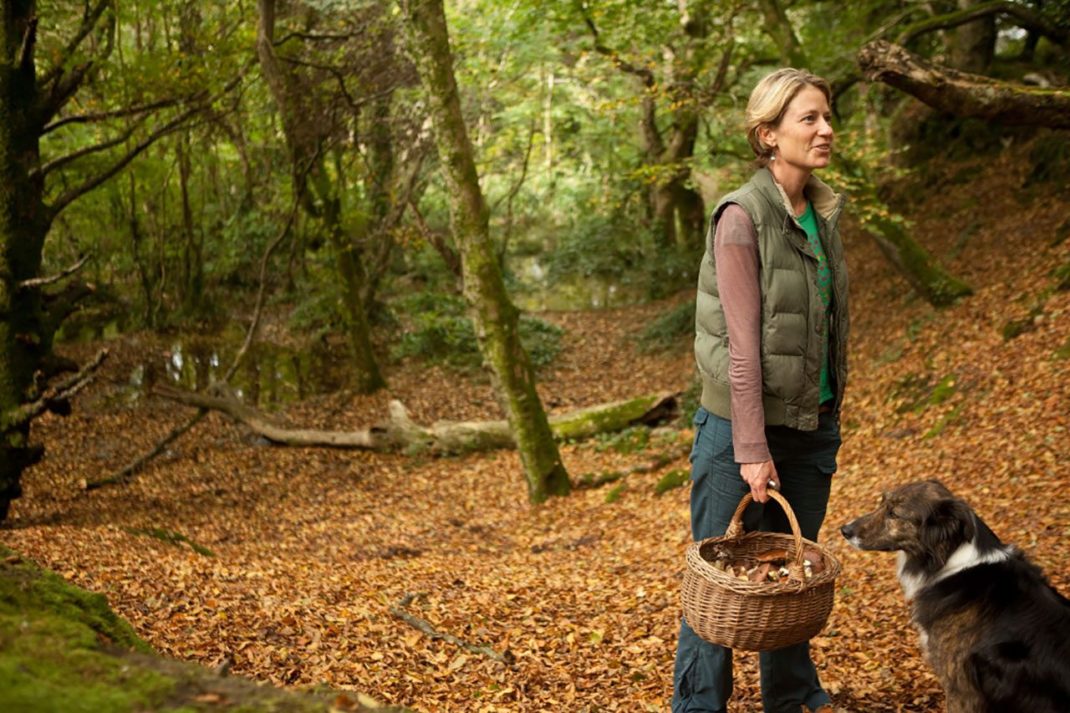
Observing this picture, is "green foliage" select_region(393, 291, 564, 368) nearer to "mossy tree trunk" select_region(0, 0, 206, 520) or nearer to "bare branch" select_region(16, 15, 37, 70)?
"mossy tree trunk" select_region(0, 0, 206, 520)

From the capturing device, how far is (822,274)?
3281mm

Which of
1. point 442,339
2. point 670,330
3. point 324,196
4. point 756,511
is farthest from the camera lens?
point 670,330

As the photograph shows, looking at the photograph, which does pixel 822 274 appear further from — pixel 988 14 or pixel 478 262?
pixel 988 14

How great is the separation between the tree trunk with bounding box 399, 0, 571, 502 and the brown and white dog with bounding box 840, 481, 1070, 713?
577 centimetres

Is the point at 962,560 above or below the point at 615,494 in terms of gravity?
above

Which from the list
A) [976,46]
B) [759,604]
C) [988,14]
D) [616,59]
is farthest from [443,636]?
[976,46]

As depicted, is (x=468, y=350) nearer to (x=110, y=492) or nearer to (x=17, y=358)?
(x=110, y=492)

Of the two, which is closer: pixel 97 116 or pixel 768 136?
pixel 768 136

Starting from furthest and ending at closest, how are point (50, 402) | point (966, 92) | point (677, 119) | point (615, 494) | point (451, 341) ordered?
point (677, 119) < point (451, 341) < point (615, 494) < point (50, 402) < point (966, 92)

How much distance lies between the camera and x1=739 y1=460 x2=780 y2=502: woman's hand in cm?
315

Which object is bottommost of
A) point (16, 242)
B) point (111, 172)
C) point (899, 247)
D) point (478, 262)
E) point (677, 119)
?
point (899, 247)

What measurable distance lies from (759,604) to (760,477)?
46 cm

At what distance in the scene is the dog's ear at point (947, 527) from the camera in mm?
3311

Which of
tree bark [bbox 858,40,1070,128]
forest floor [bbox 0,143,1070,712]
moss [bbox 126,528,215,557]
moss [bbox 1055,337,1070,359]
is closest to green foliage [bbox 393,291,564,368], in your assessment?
forest floor [bbox 0,143,1070,712]
